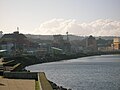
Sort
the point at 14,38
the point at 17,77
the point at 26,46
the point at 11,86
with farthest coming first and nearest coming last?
the point at 26,46 < the point at 14,38 < the point at 17,77 < the point at 11,86

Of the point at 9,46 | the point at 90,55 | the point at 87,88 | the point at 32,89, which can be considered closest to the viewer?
the point at 32,89

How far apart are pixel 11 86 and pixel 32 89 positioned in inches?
82.1

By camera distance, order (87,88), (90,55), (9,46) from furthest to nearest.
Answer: (90,55) < (9,46) < (87,88)

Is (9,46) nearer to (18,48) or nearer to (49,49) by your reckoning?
(18,48)

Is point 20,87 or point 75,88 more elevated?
point 20,87

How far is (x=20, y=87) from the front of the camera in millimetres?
20797

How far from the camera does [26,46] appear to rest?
164000 mm

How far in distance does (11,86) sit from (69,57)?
13177 centimetres

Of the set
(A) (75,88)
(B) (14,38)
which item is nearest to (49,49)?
(B) (14,38)

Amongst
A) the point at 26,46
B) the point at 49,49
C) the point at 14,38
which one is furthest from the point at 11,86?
the point at 49,49

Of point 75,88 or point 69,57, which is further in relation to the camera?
point 69,57

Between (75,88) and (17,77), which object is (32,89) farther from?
(75,88)

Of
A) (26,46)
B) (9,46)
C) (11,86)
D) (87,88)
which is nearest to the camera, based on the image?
(11,86)

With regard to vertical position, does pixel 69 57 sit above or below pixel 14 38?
below
